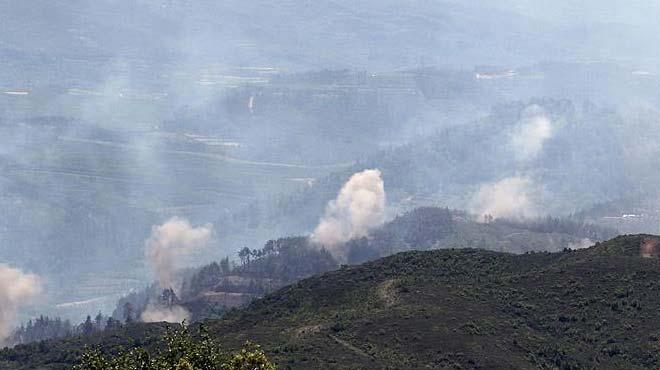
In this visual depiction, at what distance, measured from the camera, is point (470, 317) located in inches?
5458

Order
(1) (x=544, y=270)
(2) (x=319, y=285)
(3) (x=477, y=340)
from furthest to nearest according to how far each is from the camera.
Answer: (2) (x=319, y=285)
(1) (x=544, y=270)
(3) (x=477, y=340)

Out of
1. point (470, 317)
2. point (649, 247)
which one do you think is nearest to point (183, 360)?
point (470, 317)

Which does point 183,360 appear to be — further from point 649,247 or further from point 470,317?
point 649,247

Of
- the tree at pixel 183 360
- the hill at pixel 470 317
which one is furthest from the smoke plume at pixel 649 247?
the tree at pixel 183 360

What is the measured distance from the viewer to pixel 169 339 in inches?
3305

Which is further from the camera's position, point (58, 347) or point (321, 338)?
point (58, 347)

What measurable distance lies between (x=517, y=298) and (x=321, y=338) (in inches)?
830

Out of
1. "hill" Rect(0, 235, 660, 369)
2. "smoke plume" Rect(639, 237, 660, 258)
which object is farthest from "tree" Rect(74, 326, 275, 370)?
"smoke plume" Rect(639, 237, 660, 258)

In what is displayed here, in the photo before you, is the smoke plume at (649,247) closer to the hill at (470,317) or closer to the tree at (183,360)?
the hill at (470,317)

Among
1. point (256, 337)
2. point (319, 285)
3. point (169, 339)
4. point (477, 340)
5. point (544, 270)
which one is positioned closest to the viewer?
point (169, 339)

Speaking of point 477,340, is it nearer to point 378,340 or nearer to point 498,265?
point 378,340

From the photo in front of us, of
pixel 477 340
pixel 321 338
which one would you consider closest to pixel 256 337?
pixel 321 338

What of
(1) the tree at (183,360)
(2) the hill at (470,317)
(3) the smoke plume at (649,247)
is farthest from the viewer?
(3) the smoke plume at (649,247)

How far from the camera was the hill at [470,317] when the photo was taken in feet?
422
